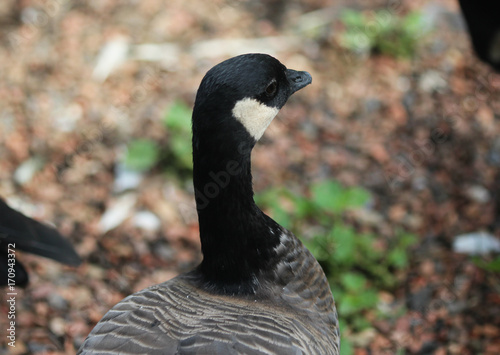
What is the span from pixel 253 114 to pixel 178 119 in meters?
2.76

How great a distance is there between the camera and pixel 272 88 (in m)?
3.11

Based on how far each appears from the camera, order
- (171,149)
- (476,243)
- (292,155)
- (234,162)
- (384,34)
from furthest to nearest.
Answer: (384,34), (292,155), (171,149), (476,243), (234,162)

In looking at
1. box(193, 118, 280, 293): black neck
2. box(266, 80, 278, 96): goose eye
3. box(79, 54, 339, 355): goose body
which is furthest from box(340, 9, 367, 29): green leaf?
box(193, 118, 280, 293): black neck

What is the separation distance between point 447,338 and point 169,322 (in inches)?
105

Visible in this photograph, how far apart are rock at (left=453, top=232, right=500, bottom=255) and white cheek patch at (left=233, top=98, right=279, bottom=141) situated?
9.60 feet

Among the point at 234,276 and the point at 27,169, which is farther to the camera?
the point at 27,169

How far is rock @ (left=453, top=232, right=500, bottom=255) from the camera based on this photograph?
515 cm

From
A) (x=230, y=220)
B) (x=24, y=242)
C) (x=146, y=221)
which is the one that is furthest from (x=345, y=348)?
(x=24, y=242)

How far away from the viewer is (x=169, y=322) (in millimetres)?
2812

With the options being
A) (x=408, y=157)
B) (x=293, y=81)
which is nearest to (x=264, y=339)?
(x=293, y=81)

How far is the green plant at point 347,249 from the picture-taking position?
466 centimetres

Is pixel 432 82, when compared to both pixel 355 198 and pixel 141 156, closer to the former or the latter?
pixel 355 198

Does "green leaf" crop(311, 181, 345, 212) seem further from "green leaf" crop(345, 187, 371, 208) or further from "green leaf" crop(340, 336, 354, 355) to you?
"green leaf" crop(340, 336, 354, 355)

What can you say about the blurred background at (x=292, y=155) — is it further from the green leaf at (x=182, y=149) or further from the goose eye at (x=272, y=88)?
the goose eye at (x=272, y=88)
